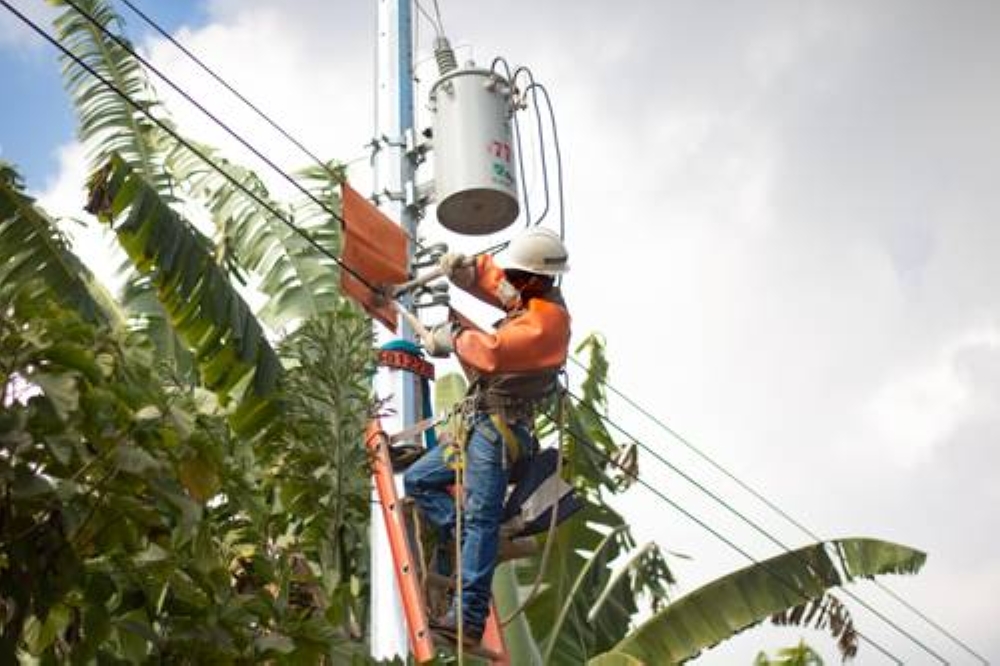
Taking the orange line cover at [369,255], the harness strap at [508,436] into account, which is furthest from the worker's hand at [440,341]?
the orange line cover at [369,255]

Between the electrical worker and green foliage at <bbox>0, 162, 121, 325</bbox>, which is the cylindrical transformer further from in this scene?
green foliage at <bbox>0, 162, 121, 325</bbox>

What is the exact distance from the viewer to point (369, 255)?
18.7ft

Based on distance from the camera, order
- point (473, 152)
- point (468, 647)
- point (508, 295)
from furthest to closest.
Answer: point (473, 152)
point (508, 295)
point (468, 647)

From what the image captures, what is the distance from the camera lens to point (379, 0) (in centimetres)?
762

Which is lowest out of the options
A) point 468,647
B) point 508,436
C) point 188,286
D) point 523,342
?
point 468,647

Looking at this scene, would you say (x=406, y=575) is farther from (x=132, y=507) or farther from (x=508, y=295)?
(x=132, y=507)

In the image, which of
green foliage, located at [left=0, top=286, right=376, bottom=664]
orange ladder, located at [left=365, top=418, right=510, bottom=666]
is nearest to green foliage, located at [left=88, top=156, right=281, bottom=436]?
orange ladder, located at [left=365, top=418, right=510, bottom=666]

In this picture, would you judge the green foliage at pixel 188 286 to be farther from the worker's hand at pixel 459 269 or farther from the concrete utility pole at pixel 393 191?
the worker's hand at pixel 459 269

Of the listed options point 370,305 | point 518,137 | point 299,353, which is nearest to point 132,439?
point 299,353

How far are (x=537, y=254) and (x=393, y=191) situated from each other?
1.86 metres

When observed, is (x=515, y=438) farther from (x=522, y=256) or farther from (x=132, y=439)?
(x=132, y=439)

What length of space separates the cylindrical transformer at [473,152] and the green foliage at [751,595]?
2.39 metres

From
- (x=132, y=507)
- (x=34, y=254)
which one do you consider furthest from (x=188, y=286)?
(x=132, y=507)

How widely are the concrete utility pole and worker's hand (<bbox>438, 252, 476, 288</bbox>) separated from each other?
621 millimetres
